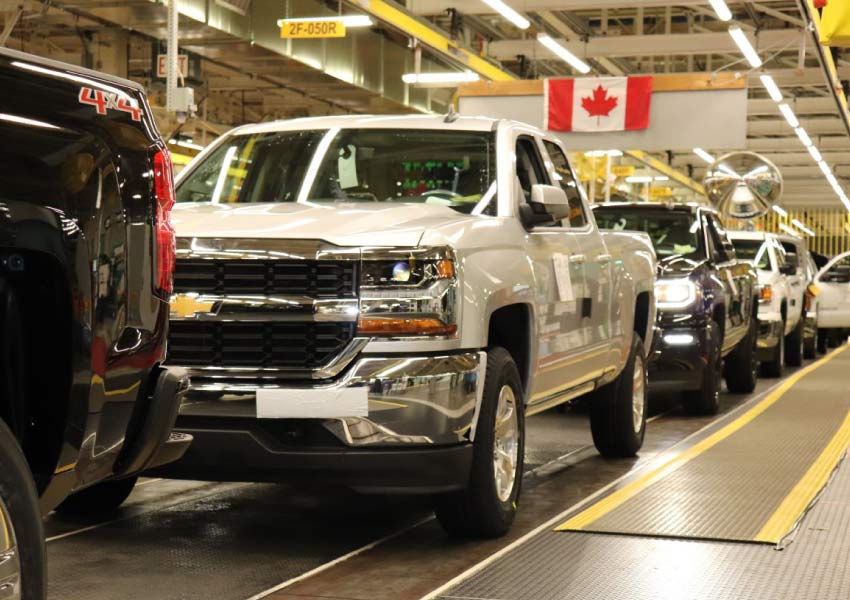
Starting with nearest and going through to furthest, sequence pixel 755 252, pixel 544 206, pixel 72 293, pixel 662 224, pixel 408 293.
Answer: pixel 72 293, pixel 408 293, pixel 544 206, pixel 662 224, pixel 755 252

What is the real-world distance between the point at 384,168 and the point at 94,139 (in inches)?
141

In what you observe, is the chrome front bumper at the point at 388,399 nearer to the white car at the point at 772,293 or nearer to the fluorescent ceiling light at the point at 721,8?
the white car at the point at 772,293

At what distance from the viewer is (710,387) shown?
37.6ft

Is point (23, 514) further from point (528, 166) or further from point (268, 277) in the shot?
point (528, 166)

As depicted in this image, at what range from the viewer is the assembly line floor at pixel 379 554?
5.21m

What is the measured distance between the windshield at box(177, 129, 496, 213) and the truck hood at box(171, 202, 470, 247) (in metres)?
0.35

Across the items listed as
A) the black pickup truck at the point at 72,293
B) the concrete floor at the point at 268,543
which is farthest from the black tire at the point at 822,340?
the black pickup truck at the point at 72,293

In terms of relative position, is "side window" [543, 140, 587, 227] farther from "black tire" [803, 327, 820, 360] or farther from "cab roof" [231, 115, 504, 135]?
"black tire" [803, 327, 820, 360]

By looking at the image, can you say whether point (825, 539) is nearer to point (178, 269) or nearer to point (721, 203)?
point (178, 269)

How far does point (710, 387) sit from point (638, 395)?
2.67 m

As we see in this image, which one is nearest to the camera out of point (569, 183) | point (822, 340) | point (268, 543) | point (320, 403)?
point (320, 403)

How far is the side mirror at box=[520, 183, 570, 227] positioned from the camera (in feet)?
21.1

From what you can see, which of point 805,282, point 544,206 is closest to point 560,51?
point 805,282

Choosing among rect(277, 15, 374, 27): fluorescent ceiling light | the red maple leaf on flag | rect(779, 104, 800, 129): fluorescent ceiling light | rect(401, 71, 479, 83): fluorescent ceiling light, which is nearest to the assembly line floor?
rect(277, 15, 374, 27): fluorescent ceiling light
